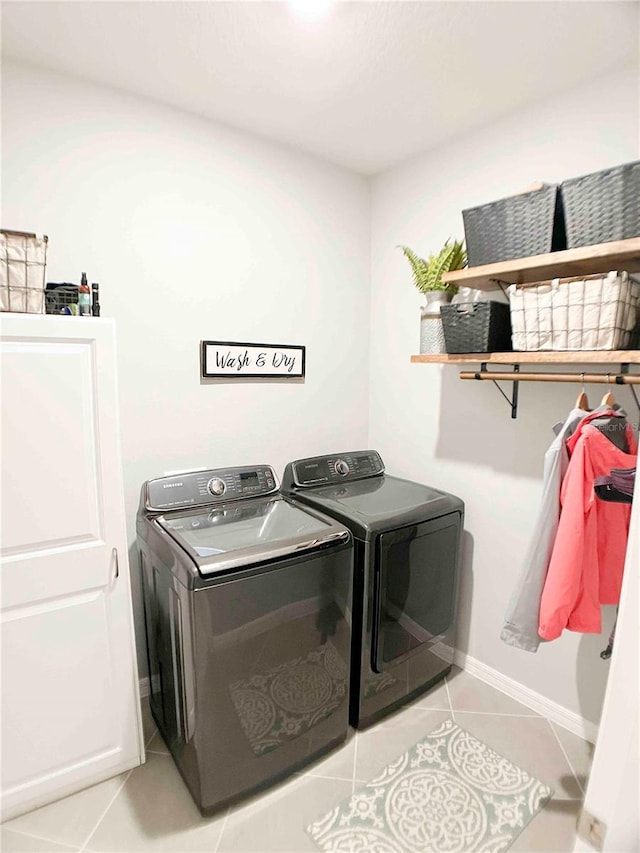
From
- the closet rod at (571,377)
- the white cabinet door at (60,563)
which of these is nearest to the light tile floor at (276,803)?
the white cabinet door at (60,563)

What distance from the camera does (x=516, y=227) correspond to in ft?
5.58

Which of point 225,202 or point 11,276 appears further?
point 225,202

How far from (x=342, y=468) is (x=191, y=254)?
128 cm

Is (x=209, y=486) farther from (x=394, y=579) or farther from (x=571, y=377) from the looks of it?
(x=571, y=377)

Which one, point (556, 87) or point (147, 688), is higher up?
point (556, 87)

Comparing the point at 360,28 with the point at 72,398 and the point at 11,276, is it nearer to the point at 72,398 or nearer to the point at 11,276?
the point at 11,276

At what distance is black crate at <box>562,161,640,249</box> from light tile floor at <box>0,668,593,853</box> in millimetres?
1972

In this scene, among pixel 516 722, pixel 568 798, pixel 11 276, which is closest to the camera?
pixel 11 276

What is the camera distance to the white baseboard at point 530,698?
1976 millimetres

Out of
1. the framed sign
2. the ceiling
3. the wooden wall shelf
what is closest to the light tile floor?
the framed sign

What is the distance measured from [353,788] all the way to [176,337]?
1950 mm

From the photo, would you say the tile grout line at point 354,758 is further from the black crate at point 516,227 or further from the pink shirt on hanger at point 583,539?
the black crate at point 516,227

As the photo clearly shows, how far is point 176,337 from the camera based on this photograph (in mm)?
2100

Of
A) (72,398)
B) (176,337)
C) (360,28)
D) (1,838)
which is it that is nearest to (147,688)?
(1,838)
